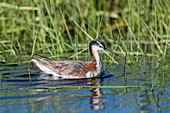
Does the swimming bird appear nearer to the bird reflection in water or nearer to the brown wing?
the brown wing

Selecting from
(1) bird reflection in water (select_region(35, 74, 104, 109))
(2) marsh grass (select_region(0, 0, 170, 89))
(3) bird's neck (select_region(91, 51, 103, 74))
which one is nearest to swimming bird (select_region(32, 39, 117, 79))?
(3) bird's neck (select_region(91, 51, 103, 74))

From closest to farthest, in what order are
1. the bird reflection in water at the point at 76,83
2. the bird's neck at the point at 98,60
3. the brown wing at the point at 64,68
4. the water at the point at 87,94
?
the water at the point at 87,94 → the bird reflection in water at the point at 76,83 → the brown wing at the point at 64,68 → the bird's neck at the point at 98,60

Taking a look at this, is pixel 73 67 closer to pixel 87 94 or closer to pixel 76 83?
pixel 76 83

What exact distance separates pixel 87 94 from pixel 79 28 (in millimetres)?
5934

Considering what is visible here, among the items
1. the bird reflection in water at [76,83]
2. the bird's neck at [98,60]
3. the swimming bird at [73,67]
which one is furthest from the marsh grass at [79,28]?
the bird reflection in water at [76,83]

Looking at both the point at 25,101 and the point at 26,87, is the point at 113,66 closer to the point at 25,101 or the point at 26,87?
the point at 26,87

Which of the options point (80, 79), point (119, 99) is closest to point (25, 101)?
point (119, 99)

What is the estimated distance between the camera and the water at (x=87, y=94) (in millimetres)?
5418

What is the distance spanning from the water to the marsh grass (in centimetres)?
101

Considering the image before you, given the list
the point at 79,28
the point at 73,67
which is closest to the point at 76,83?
the point at 73,67

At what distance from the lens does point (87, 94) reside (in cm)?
623

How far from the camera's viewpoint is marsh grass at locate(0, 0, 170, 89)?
352 inches

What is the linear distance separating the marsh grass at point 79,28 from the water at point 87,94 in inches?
39.8

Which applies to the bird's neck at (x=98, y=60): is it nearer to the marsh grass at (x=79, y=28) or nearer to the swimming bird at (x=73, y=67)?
the swimming bird at (x=73, y=67)
